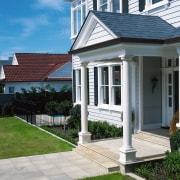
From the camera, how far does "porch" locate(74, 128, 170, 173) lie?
8.48 meters

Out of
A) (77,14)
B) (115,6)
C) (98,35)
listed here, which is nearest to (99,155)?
(98,35)

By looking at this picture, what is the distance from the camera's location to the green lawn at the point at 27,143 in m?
10.8

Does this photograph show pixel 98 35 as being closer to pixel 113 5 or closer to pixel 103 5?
pixel 113 5

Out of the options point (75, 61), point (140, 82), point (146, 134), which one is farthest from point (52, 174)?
point (75, 61)

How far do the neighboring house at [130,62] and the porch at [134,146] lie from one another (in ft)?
1.06

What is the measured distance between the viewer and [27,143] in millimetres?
12281

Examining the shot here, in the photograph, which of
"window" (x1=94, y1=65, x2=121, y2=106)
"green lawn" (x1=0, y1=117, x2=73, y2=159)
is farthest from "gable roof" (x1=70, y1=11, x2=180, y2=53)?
"green lawn" (x1=0, y1=117, x2=73, y2=159)

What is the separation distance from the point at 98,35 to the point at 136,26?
1.26 meters

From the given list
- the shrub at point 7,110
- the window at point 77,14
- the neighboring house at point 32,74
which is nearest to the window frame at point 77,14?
the window at point 77,14

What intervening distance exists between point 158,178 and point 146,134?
406 centimetres

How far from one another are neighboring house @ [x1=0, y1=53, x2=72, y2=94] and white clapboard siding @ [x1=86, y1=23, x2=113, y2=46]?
19662 millimetres

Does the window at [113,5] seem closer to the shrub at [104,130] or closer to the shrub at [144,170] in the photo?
the shrub at [104,130]

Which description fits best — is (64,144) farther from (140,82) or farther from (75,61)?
(75,61)

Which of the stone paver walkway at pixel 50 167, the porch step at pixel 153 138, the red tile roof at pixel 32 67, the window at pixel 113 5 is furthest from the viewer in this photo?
the red tile roof at pixel 32 67
